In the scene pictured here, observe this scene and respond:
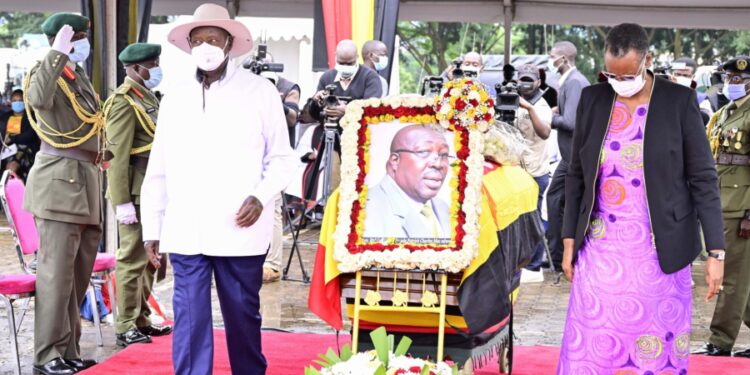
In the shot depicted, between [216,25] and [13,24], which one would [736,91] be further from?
[13,24]

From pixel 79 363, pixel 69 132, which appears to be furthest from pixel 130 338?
pixel 69 132

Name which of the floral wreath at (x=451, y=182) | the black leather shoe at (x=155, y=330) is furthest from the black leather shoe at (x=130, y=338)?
the floral wreath at (x=451, y=182)

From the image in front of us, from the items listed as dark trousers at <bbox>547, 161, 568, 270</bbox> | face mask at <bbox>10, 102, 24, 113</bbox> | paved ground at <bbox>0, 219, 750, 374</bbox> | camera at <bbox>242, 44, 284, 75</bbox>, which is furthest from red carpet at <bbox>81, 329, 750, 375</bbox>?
face mask at <bbox>10, 102, 24, 113</bbox>

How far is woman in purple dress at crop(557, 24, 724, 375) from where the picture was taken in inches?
188

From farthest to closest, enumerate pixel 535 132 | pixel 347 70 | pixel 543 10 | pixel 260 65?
pixel 543 10
pixel 347 70
pixel 260 65
pixel 535 132

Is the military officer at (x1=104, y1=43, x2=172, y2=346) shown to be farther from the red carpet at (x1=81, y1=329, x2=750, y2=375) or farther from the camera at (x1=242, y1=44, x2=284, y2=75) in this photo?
the camera at (x1=242, y1=44, x2=284, y2=75)

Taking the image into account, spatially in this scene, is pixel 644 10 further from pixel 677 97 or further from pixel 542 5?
pixel 677 97

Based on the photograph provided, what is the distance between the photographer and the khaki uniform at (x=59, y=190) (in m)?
6.27

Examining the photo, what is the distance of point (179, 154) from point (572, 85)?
595cm

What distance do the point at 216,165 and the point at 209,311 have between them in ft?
2.29

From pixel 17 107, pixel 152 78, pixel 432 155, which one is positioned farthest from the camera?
pixel 17 107

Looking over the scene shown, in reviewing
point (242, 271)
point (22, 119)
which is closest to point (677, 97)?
point (242, 271)

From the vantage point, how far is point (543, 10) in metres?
12.8

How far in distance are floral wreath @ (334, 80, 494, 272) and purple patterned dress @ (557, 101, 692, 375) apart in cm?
71
